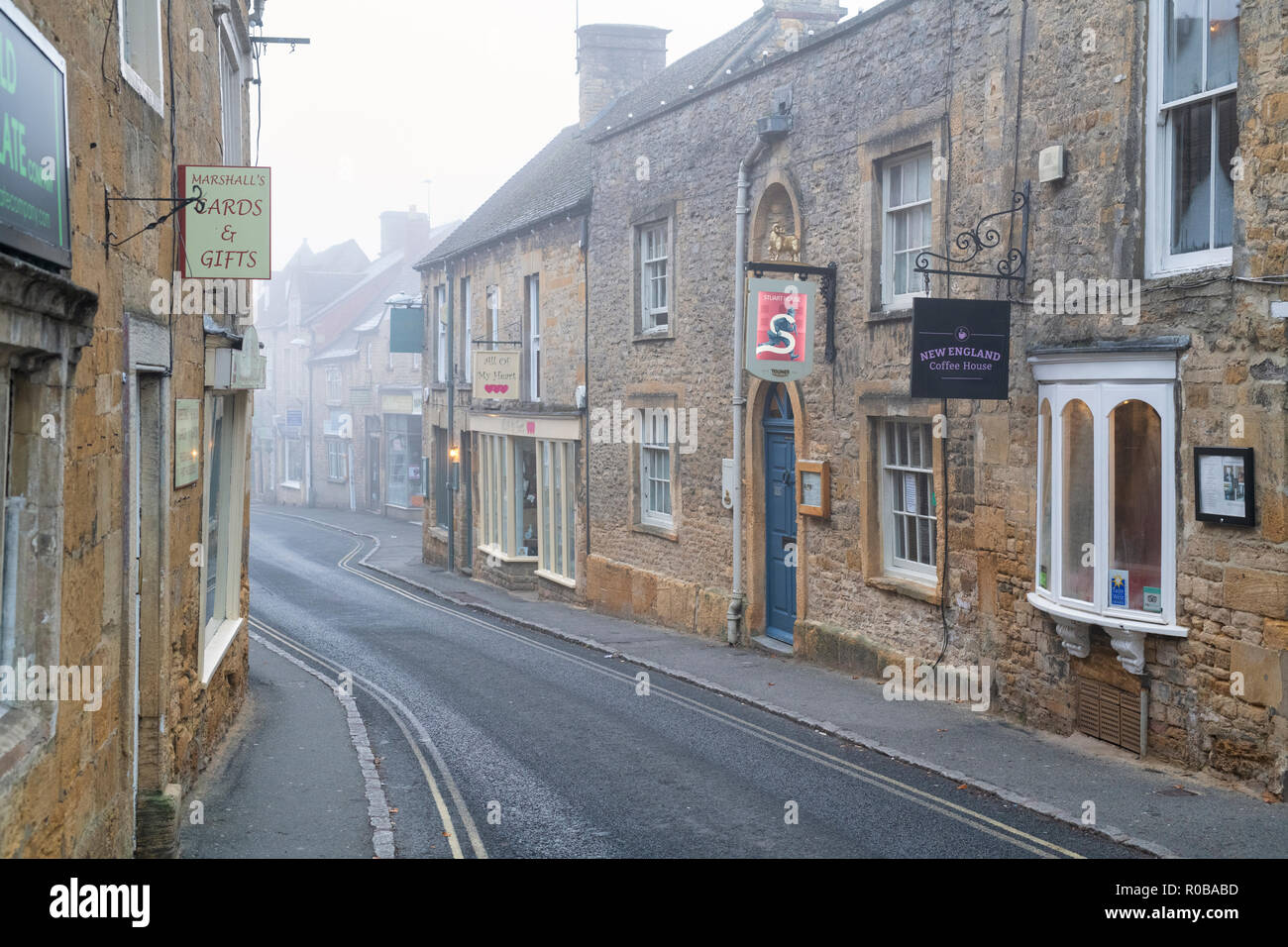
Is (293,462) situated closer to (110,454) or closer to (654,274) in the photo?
(654,274)

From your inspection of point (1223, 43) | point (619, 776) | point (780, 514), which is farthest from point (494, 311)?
point (1223, 43)

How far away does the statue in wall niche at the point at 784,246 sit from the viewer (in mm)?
15094

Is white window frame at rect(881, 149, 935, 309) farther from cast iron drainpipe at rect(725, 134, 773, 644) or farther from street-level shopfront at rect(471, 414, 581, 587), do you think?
street-level shopfront at rect(471, 414, 581, 587)

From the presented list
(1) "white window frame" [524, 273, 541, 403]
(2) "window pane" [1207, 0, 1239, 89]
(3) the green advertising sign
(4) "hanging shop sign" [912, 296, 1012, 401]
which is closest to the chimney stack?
(1) "white window frame" [524, 273, 541, 403]

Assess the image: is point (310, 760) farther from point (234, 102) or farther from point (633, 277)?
point (633, 277)

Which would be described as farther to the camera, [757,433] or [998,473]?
[757,433]

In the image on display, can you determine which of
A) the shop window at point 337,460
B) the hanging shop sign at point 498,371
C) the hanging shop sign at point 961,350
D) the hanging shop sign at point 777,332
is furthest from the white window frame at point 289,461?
the hanging shop sign at point 961,350

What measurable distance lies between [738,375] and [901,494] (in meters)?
3.54

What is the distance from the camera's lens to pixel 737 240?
16172 mm

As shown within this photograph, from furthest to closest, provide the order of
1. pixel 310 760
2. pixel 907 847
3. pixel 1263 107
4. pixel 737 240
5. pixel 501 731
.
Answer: pixel 737 240 < pixel 501 731 < pixel 310 760 < pixel 1263 107 < pixel 907 847

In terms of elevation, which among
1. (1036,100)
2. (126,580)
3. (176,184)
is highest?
(1036,100)
